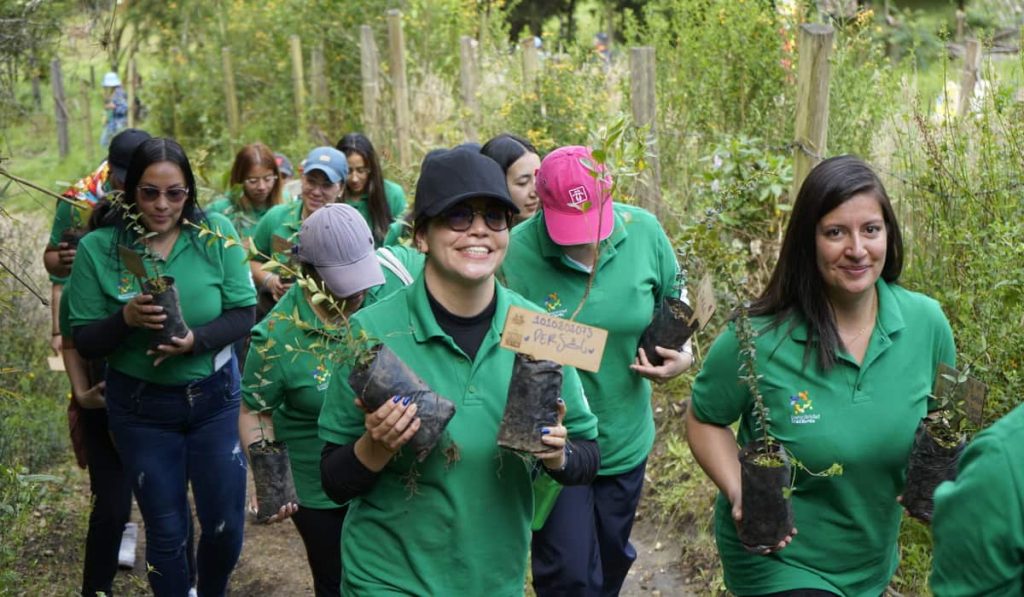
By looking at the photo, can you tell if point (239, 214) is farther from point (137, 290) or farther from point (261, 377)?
point (261, 377)

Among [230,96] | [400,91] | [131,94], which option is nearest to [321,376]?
[400,91]

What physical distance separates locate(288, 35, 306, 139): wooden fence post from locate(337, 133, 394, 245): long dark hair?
9264 mm

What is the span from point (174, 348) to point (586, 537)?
1853 millimetres

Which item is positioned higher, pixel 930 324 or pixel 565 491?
pixel 930 324

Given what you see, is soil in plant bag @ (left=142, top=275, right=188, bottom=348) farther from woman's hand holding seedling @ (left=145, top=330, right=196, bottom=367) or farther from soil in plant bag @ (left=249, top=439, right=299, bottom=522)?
soil in plant bag @ (left=249, top=439, right=299, bottom=522)

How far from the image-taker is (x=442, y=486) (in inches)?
130

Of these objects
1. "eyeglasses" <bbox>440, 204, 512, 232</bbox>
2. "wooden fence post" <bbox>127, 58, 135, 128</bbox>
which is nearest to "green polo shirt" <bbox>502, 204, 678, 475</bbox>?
"eyeglasses" <bbox>440, 204, 512, 232</bbox>

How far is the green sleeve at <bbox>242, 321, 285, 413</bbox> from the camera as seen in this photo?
14.6ft

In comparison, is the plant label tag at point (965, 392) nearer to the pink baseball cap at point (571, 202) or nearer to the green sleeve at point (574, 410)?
the green sleeve at point (574, 410)

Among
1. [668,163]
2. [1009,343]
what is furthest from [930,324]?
[668,163]

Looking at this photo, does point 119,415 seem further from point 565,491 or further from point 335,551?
point 565,491

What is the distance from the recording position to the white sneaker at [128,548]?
6.80 meters

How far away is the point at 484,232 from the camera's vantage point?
332 cm

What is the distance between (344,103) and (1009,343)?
12.6m
